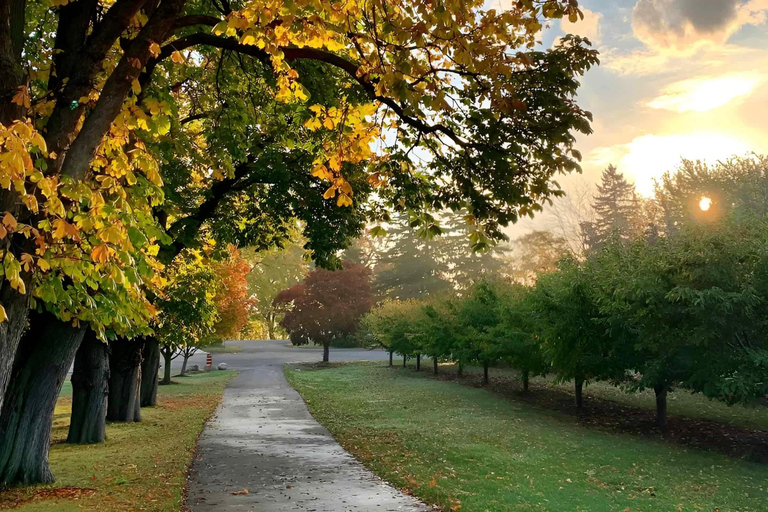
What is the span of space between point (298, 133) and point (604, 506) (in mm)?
8492

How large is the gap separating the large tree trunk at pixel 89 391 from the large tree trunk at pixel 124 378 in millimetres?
2782

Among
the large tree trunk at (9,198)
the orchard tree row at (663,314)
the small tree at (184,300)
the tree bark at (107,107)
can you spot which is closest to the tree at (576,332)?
the orchard tree row at (663,314)

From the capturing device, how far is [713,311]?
13.1 m

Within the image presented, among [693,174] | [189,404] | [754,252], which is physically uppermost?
[693,174]

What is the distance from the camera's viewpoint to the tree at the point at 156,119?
516 centimetres

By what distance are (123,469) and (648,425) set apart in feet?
42.9

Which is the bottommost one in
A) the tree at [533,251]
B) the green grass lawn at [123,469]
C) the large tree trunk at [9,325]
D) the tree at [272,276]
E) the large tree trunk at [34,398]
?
the green grass lawn at [123,469]

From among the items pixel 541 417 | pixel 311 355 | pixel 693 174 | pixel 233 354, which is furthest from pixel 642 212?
pixel 541 417

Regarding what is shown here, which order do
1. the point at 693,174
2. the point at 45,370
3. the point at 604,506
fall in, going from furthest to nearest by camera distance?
the point at 693,174
the point at 45,370
the point at 604,506

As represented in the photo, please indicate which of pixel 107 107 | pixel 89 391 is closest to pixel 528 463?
pixel 107 107

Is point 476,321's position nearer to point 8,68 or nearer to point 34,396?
point 34,396

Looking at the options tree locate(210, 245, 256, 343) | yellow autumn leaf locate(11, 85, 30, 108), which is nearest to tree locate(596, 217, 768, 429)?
yellow autumn leaf locate(11, 85, 30, 108)

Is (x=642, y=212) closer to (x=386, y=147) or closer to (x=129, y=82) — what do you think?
(x=386, y=147)

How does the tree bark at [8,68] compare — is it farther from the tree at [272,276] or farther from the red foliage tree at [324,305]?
the tree at [272,276]
